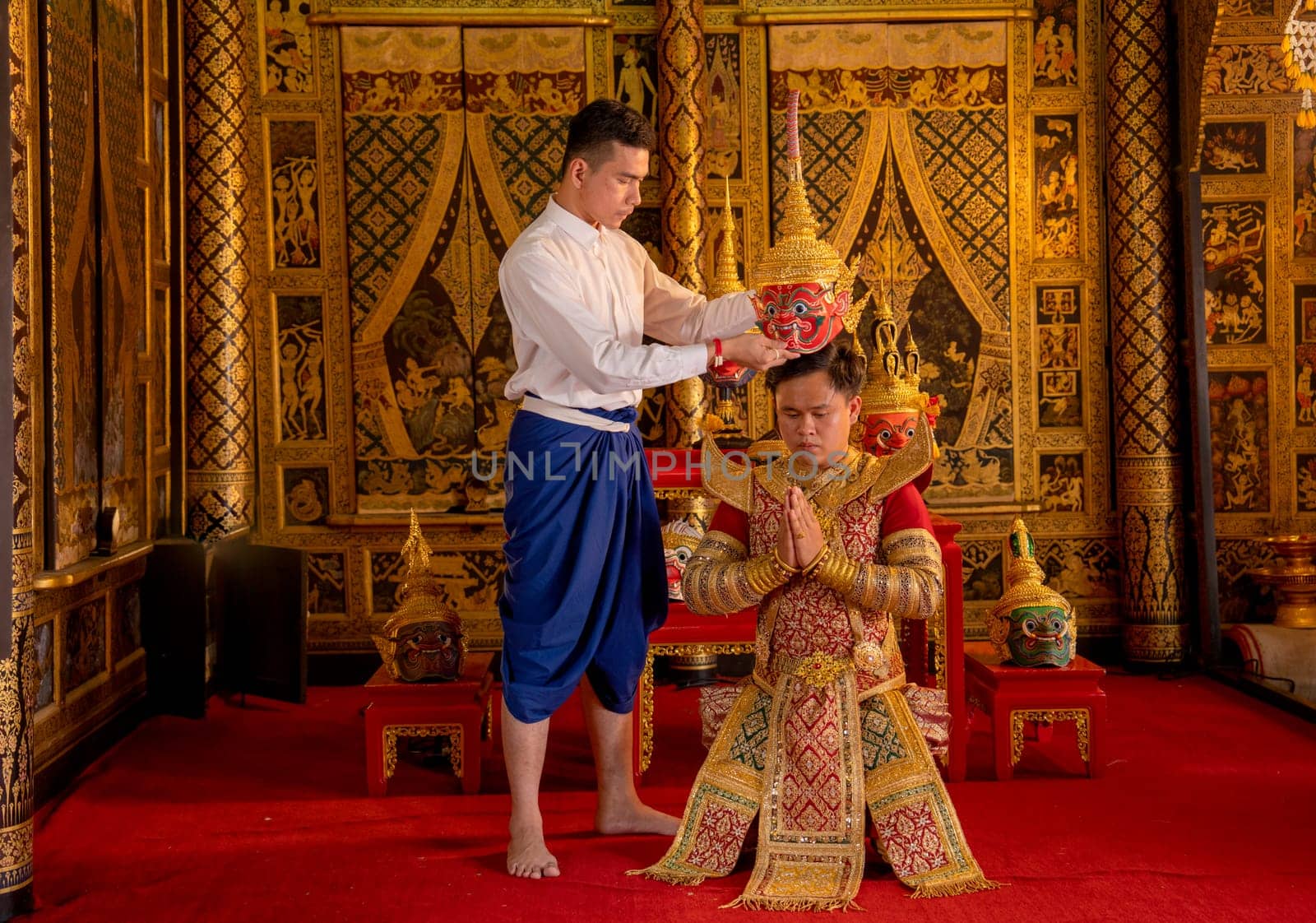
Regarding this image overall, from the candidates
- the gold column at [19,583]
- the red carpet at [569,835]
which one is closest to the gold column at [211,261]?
the red carpet at [569,835]

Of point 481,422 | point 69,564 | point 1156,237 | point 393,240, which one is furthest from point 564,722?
point 1156,237

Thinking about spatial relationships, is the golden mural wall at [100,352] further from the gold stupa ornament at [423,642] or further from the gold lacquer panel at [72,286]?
the gold stupa ornament at [423,642]

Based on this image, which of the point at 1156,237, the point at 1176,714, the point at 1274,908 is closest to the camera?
the point at 1274,908

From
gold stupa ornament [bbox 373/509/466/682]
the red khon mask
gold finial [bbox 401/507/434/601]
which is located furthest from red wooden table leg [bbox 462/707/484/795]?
the red khon mask

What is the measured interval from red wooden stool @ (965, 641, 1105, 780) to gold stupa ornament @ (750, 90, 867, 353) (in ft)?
4.67

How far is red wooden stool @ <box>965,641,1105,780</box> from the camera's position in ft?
13.4

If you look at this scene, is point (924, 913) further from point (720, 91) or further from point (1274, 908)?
point (720, 91)

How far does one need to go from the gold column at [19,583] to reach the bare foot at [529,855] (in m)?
1.13

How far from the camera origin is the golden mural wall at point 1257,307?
5.71 meters

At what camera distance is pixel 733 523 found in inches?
127

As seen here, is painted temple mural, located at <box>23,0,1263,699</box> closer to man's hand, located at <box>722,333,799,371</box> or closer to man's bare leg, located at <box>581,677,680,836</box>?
man's bare leg, located at <box>581,677,680,836</box>

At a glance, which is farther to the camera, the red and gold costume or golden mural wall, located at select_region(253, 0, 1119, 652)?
golden mural wall, located at select_region(253, 0, 1119, 652)

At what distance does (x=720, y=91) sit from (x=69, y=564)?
3.33m

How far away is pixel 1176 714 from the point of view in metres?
4.93
